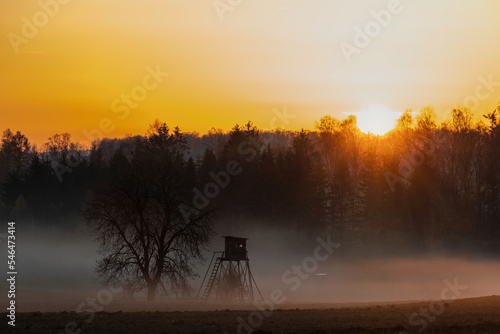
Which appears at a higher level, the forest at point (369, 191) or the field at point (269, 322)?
the forest at point (369, 191)

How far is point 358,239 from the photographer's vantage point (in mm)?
105562

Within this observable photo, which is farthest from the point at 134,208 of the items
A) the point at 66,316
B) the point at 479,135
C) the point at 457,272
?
the point at 479,135

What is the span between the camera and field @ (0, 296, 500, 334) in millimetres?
31859

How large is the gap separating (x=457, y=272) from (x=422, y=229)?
43.8ft

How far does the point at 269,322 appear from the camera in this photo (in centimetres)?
3497

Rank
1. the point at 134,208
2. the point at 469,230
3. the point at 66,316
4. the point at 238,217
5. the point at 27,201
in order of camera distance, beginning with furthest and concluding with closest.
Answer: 1. the point at 27,201
2. the point at 238,217
3. the point at 469,230
4. the point at 134,208
5. the point at 66,316

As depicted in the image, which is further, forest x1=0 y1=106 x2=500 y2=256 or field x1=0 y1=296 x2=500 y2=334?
forest x1=0 y1=106 x2=500 y2=256

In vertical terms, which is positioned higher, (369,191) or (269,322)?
(369,191)

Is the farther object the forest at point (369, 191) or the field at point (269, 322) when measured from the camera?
the forest at point (369, 191)

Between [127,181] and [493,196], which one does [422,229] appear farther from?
[127,181]

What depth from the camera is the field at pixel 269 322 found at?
31.9 metres

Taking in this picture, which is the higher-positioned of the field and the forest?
the forest

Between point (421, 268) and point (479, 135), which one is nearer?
point (421, 268)

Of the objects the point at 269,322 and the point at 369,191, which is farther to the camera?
the point at 369,191
